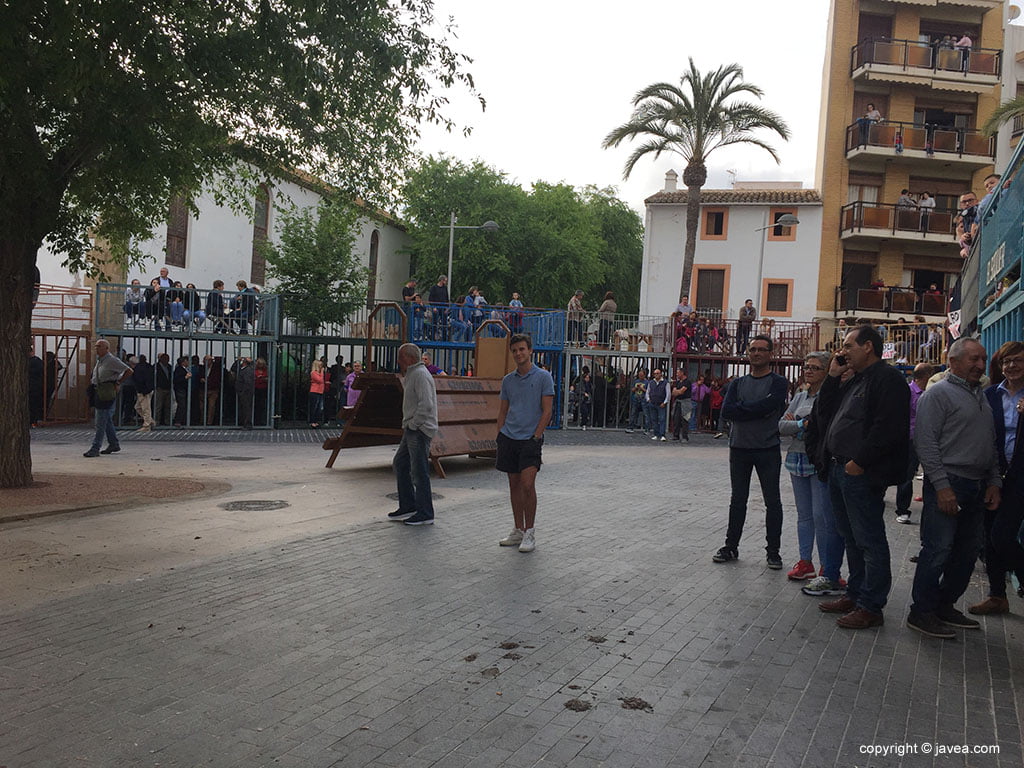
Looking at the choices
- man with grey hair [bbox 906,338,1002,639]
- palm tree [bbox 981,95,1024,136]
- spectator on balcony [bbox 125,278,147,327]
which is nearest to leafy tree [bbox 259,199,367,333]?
spectator on balcony [bbox 125,278,147,327]

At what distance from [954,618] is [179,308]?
731 inches

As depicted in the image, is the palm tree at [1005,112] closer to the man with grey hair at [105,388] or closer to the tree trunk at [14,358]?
the tree trunk at [14,358]

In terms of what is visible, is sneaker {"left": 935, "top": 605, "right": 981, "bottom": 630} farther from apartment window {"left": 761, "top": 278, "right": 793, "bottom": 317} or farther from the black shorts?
apartment window {"left": 761, "top": 278, "right": 793, "bottom": 317}

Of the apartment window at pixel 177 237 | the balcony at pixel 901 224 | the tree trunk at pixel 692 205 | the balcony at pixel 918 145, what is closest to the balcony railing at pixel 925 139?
the balcony at pixel 918 145

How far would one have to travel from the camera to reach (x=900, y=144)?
37250 millimetres

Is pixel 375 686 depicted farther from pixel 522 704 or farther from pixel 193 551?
pixel 193 551

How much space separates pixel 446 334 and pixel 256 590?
17.7 metres

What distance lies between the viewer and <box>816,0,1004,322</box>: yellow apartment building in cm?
3734

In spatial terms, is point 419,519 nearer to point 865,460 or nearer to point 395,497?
point 395,497

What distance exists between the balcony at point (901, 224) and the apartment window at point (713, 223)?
5276mm

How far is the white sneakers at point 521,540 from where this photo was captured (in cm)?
781

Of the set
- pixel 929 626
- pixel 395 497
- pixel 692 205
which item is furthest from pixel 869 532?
pixel 692 205

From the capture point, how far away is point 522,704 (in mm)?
4227

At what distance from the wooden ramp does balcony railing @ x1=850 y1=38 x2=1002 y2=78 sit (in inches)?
1211
